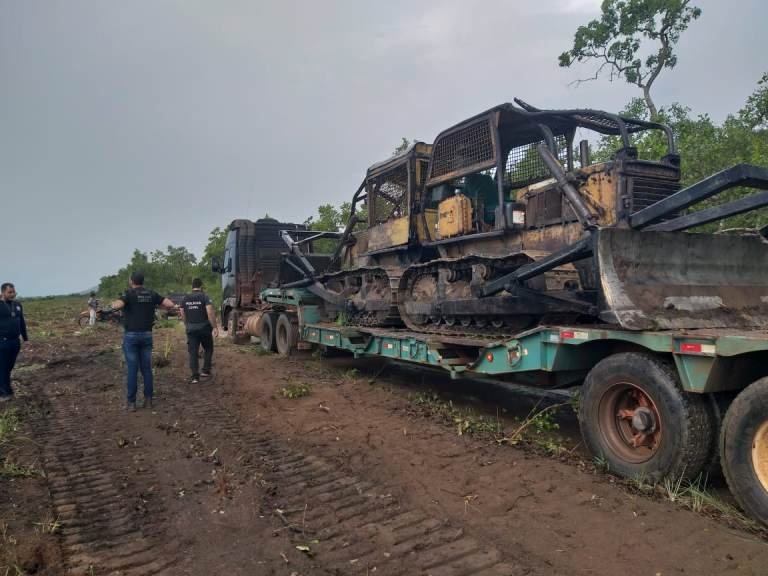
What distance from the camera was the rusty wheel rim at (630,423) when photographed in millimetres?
4176

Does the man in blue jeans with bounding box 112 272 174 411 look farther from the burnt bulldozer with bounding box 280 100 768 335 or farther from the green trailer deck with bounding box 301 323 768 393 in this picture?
the burnt bulldozer with bounding box 280 100 768 335

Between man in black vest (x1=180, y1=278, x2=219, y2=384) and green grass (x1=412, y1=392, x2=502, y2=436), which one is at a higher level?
man in black vest (x1=180, y1=278, x2=219, y2=384)

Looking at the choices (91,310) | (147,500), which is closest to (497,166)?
(147,500)

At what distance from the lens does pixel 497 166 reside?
269 inches

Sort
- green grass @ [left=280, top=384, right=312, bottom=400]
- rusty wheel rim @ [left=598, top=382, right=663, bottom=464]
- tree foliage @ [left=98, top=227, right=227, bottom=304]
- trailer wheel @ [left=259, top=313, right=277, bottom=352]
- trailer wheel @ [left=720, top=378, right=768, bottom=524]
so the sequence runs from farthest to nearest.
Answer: tree foliage @ [left=98, top=227, right=227, bottom=304], trailer wheel @ [left=259, top=313, right=277, bottom=352], green grass @ [left=280, top=384, right=312, bottom=400], rusty wheel rim @ [left=598, top=382, right=663, bottom=464], trailer wheel @ [left=720, top=378, right=768, bottom=524]

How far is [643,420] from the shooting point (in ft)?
13.8

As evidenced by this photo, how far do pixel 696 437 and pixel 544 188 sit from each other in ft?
11.7

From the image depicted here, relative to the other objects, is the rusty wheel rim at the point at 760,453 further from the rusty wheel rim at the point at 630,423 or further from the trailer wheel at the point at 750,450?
the rusty wheel rim at the point at 630,423

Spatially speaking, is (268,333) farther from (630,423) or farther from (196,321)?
(630,423)

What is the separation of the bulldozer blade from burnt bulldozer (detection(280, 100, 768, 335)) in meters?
0.01

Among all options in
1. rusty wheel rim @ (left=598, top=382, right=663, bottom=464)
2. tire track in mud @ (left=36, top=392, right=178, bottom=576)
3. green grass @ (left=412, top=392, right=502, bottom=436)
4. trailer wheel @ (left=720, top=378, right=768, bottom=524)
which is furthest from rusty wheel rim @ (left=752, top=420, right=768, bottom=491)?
tire track in mud @ (left=36, top=392, right=178, bottom=576)

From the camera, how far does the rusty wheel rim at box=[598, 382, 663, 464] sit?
13.7 ft

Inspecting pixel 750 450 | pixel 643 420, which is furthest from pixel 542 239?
pixel 750 450

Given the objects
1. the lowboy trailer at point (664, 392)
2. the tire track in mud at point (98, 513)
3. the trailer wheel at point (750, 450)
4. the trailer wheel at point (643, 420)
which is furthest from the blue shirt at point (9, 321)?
the trailer wheel at point (750, 450)
